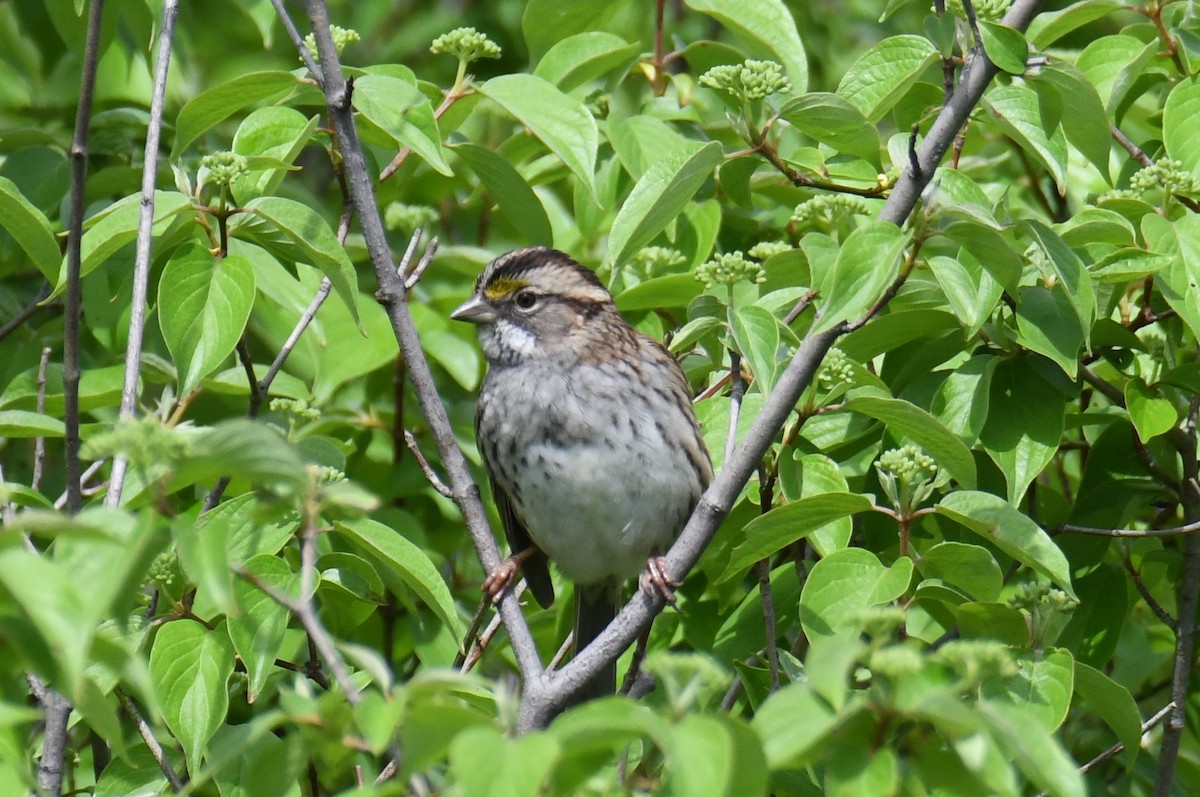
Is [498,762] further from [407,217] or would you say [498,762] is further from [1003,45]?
[407,217]

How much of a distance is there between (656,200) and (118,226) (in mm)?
886

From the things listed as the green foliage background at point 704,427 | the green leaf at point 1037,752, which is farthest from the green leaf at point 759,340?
the green leaf at point 1037,752

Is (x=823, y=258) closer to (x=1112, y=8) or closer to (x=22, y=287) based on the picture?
(x=1112, y=8)

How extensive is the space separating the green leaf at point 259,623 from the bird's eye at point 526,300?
131 centimetres

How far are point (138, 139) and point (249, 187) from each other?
1017 millimetres

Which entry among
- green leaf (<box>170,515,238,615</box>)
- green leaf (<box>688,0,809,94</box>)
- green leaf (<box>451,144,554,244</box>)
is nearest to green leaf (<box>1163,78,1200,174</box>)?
green leaf (<box>688,0,809,94</box>)

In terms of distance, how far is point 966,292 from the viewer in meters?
2.33

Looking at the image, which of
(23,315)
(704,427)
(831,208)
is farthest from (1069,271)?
(23,315)

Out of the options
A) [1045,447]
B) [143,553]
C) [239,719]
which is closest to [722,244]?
[1045,447]

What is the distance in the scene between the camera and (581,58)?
3094mm

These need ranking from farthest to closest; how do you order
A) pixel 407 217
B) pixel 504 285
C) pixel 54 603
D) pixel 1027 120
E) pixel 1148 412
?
pixel 504 285, pixel 407 217, pixel 1148 412, pixel 1027 120, pixel 54 603

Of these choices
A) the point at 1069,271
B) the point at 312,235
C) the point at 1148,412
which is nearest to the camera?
the point at 1069,271

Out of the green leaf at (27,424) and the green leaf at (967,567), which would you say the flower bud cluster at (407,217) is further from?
the green leaf at (967,567)

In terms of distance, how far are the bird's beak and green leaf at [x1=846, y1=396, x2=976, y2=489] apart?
49.4 inches
